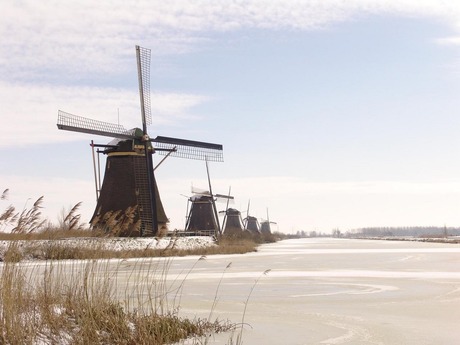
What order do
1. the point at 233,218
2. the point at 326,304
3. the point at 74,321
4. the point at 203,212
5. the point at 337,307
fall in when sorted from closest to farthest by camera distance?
the point at 74,321, the point at 337,307, the point at 326,304, the point at 203,212, the point at 233,218

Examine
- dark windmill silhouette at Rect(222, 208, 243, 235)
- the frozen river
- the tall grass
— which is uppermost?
dark windmill silhouette at Rect(222, 208, 243, 235)

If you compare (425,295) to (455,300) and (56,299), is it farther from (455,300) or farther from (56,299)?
(56,299)

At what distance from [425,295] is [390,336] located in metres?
3.98

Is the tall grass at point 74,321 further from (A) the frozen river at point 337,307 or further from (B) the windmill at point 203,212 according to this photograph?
(B) the windmill at point 203,212

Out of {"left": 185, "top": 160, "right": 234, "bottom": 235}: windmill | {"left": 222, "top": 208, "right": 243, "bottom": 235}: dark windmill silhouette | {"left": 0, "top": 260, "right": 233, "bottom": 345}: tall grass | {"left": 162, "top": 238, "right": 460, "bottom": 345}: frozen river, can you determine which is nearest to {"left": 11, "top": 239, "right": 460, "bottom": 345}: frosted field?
{"left": 162, "top": 238, "right": 460, "bottom": 345}: frozen river

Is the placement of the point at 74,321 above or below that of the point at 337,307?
above

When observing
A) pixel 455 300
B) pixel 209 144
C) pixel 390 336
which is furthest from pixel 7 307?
pixel 209 144

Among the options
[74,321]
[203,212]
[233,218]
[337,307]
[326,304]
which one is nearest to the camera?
[74,321]

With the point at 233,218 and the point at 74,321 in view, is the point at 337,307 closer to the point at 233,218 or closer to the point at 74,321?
the point at 74,321

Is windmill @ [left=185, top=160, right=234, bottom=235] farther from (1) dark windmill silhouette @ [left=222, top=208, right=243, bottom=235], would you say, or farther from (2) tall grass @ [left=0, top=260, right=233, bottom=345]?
(2) tall grass @ [left=0, top=260, right=233, bottom=345]

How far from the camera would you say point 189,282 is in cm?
1166

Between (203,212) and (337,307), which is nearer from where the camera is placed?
(337,307)

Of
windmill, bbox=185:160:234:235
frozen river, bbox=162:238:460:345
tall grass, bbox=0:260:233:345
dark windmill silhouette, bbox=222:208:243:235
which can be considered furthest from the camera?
dark windmill silhouette, bbox=222:208:243:235

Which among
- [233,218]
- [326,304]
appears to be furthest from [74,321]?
[233,218]
